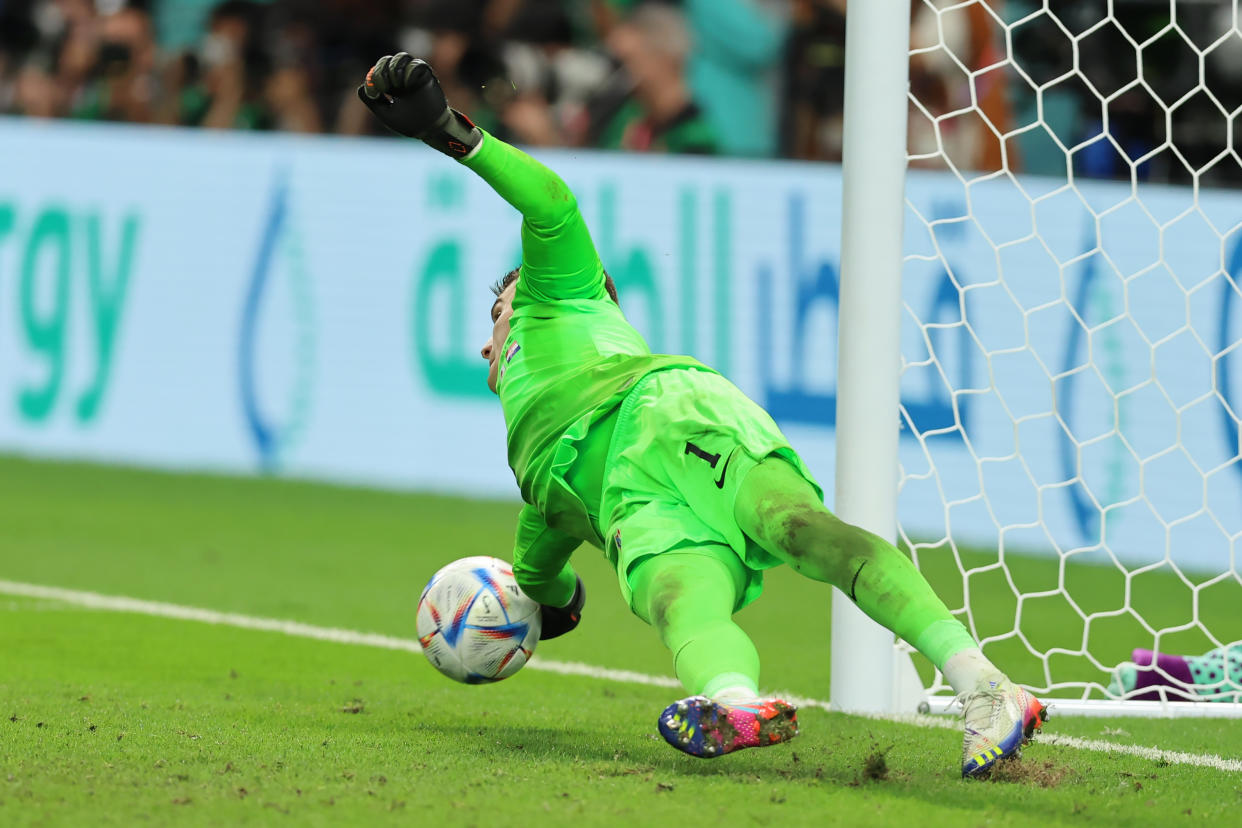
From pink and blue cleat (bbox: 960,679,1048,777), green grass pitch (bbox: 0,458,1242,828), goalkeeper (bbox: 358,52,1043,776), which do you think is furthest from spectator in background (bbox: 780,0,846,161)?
pink and blue cleat (bbox: 960,679,1048,777)

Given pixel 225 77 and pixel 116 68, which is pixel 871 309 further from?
pixel 116 68

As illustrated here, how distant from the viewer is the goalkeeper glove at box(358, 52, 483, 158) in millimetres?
3391

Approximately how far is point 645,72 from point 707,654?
6.52m

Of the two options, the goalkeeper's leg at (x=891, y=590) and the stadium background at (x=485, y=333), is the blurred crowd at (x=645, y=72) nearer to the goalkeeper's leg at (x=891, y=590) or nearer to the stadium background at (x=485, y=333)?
the stadium background at (x=485, y=333)

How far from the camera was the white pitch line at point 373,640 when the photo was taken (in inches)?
151

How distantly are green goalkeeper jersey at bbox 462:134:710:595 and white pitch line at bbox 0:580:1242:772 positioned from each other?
1.05m

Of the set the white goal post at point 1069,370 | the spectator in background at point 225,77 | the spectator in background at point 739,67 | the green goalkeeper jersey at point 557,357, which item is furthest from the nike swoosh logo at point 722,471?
the spectator in background at point 225,77

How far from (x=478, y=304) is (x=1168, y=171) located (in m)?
3.55

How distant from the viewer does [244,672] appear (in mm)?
4703

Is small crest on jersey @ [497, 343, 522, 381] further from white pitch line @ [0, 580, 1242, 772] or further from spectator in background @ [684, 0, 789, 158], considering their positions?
spectator in background @ [684, 0, 789, 158]

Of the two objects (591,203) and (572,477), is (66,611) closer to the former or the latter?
(572,477)

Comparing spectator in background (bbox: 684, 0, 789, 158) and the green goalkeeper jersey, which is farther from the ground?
spectator in background (bbox: 684, 0, 789, 158)

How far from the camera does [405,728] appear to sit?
3887 millimetres

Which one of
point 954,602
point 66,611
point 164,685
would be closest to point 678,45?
point 954,602
